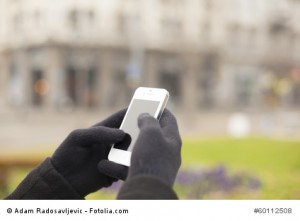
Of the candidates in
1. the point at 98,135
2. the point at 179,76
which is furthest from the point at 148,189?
the point at 179,76

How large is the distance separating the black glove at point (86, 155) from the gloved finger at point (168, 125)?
0.08m

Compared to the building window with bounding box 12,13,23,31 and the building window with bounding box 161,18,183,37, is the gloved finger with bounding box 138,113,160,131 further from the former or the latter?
the building window with bounding box 161,18,183,37

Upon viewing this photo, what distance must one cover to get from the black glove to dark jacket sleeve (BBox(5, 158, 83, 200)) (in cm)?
1

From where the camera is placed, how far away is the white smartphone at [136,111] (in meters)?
0.94

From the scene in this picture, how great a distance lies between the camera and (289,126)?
3.53 meters

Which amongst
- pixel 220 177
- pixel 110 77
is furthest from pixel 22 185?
pixel 110 77

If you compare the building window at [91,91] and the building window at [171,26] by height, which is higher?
the building window at [171,26]

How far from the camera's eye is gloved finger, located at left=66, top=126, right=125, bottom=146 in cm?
93

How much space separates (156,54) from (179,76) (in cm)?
23

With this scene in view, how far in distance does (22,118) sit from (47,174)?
220cm

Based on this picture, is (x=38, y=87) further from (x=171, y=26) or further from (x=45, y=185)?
(x=45, y=185)

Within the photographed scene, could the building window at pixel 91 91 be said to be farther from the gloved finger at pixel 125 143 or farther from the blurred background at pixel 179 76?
the gloved finger at pixel 125 143

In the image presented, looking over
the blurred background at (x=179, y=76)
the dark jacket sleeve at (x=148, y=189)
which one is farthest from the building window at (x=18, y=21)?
the dark jacket sleeve at (x=148, y=189)
